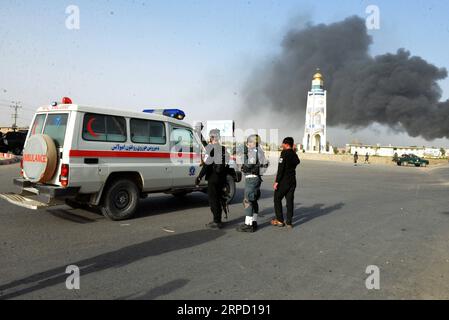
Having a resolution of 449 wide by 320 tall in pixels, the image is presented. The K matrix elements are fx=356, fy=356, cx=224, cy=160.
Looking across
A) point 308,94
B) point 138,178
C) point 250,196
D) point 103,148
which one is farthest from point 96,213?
point 308,94

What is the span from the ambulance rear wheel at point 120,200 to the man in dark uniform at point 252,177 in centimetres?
230

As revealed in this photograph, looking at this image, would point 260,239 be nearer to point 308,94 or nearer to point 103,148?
point 103,148

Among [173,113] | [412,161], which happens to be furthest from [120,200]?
[412,161]

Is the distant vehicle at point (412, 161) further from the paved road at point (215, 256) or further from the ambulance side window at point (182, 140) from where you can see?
the ambulance side window at point (182, 140)

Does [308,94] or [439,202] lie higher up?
[308,94]

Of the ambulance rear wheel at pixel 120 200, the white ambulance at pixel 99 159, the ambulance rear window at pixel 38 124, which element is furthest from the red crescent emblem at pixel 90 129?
the ambulance rear window at pixel 38 124

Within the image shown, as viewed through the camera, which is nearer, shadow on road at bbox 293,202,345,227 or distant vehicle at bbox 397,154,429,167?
shadow on road at bbox 293,202,345,227

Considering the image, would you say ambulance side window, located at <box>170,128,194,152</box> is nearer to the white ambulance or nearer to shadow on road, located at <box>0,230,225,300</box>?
the white ambulance

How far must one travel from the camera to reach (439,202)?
11359 mm

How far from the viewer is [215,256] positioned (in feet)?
16.8

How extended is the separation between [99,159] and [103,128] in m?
0.61

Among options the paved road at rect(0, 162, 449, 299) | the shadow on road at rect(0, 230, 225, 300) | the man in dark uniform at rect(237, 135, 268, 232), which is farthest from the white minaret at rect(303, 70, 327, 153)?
the shadow on road at rect(0, 230, 225, 300)

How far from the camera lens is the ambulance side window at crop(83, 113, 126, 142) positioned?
21.8 feet
